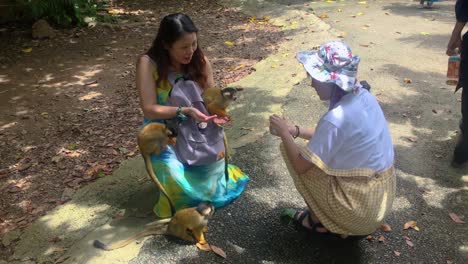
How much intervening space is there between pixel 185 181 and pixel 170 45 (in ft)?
3.02

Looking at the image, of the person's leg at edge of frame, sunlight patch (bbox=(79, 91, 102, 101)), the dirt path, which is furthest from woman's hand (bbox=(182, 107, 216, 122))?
sunlight patch (bbox=(79, 91, 102, 101))

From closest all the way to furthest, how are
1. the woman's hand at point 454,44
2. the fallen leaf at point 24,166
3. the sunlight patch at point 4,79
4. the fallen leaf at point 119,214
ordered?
the fallen leaf at point 119,214 < the woman's hand at point 454,44 < the fallen leaf at point 24,166 < the sunlight patch at point 4,79

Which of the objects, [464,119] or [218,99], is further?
[464,119]

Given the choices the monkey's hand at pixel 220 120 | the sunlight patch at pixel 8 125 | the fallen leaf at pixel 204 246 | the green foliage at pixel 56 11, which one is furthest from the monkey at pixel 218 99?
the green foliage at pixel 56 11

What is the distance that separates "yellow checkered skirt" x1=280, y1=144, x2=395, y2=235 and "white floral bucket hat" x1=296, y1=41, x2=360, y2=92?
0.39m

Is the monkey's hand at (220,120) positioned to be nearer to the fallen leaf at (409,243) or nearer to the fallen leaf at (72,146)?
the fallen leaf at (409,243)

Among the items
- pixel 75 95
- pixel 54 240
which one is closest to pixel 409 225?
pixel 54 240

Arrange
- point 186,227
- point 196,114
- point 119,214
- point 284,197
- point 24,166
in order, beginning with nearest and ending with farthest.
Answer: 1. point 186,227
2. point 196,114
3. point 119,214
4. point 284,197
5. point 24,166

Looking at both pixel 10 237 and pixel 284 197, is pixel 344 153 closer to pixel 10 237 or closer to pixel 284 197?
pixel 284 197

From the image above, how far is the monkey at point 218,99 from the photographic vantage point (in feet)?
9.36

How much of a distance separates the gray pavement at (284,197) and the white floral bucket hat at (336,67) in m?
1.09

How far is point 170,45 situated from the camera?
2.75 m

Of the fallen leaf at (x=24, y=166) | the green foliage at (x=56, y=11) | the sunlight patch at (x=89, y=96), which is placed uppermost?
the green foliage at (x=56, y=11)

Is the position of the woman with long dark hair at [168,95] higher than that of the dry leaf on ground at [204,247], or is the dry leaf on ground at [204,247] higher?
the woman with long dark hair at [168,95]
